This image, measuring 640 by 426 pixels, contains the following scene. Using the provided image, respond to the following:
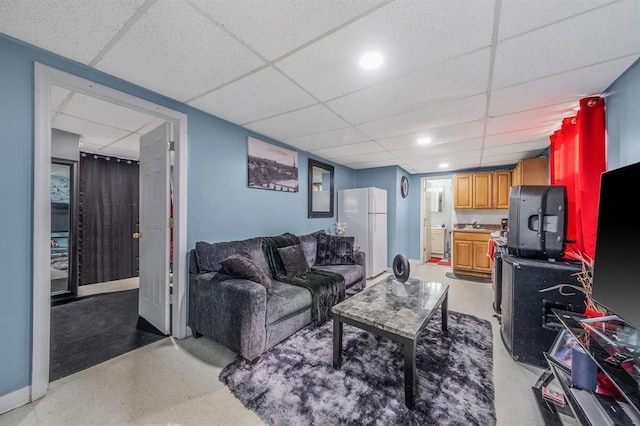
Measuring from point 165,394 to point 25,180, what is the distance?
169 centimetres

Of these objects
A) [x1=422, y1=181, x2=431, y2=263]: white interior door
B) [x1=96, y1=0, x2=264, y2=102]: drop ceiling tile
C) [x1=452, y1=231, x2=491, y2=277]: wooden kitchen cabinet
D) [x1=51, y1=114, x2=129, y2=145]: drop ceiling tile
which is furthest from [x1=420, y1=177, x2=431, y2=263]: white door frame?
[x1=51, y1=114, x2=129, y2=145]: drop ceiling tile

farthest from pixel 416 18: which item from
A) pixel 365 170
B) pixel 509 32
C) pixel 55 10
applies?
pixel 365 170

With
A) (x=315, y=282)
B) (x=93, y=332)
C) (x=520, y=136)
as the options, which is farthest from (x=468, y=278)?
(x=93, y=332)

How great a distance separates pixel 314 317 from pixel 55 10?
2.84 meters

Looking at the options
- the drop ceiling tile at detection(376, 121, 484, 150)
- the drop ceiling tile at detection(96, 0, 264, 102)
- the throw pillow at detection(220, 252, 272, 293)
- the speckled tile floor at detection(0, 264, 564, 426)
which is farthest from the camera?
the drop ceiling tile at detection(376, 121, 484, 150)

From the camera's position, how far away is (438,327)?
252 centimetres

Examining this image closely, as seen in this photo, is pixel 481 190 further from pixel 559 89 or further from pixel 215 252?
pixel 215 252

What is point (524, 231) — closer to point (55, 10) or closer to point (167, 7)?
point (167, 7)

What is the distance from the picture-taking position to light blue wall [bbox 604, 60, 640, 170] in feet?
5.05

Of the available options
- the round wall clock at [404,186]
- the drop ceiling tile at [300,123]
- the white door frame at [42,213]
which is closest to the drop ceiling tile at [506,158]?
the round wall clock at [404,186]

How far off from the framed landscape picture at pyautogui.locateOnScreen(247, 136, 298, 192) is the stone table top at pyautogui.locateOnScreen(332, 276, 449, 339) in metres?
1.94

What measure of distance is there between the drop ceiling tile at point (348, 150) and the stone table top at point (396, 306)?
2.11 metres

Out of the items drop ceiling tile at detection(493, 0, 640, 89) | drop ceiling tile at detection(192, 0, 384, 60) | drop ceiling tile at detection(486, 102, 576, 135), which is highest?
drop ceiling tile at detection(192, 0, 384, 60)

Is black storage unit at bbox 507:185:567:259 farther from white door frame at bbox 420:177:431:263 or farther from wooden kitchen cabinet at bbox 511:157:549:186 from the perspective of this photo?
white door frame at bbox 420:177:431:263
